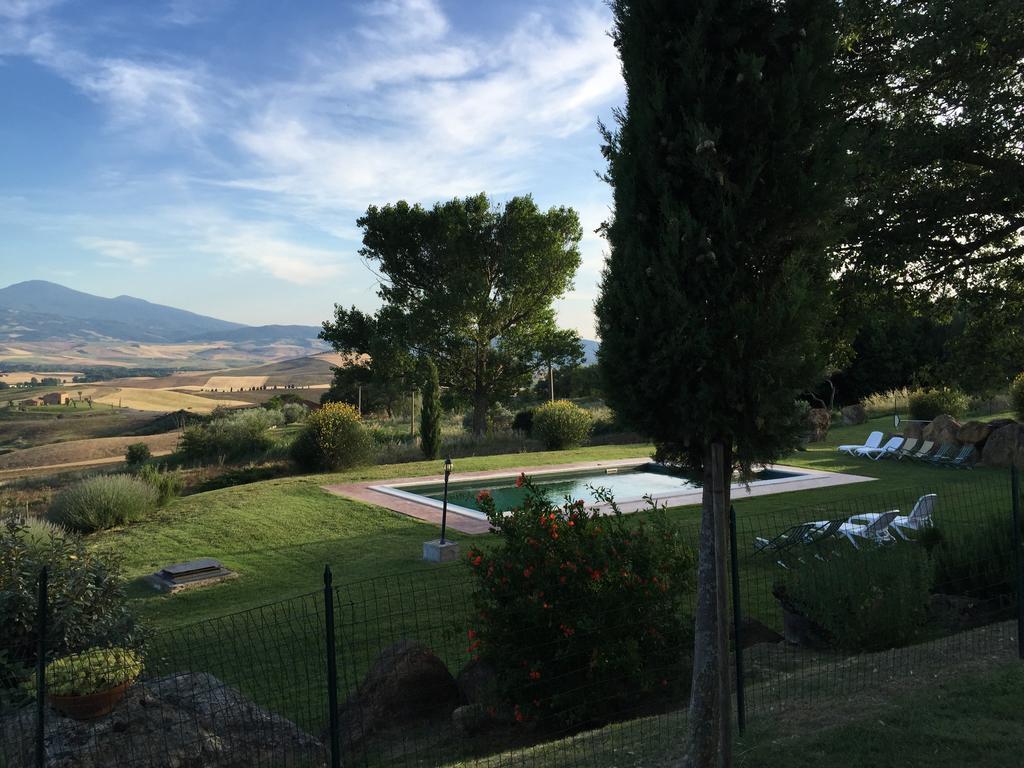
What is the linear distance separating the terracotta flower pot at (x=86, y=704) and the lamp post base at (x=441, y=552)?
5.46 m

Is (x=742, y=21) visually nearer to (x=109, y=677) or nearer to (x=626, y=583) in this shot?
(x=626, y=583)

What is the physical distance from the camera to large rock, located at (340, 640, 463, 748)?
201 inches

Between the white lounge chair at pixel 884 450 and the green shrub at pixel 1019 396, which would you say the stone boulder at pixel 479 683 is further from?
the green shrub at pixel 1019 396

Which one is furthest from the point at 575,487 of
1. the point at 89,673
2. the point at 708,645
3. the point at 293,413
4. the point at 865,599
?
the point at 293,413

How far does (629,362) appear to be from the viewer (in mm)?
3559

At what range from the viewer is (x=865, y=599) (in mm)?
5602

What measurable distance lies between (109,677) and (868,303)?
7.69m

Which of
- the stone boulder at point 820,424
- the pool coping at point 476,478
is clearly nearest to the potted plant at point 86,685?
the pool coping at point 476,478

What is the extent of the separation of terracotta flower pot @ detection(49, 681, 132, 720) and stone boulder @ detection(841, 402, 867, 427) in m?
25.7

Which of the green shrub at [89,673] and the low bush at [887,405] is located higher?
the low bush at [887,405]

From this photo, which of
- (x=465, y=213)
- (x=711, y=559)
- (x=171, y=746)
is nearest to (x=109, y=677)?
(x=171, y=746)

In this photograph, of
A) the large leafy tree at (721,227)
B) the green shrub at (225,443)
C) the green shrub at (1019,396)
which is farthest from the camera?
the green shrub at (225,443)

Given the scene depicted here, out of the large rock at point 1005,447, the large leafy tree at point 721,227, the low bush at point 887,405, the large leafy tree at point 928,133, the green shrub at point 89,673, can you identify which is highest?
the large leafy tree at point 928,133

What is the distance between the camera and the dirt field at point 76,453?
2903cm
